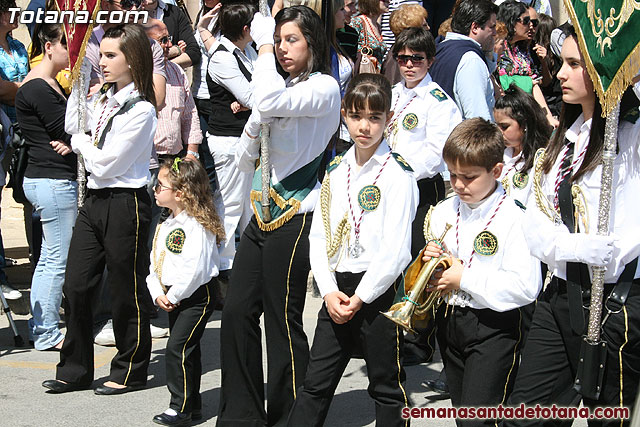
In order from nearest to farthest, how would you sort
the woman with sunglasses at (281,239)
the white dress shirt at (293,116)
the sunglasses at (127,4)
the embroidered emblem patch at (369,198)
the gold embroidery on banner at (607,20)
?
the gold embroidery on banner at (607,20)
the embroidered emblem patch at (369,198)
the white dress shirt at (293,116)
the woman with sunglasses at (281,239)
the sunglasses at (127,4)

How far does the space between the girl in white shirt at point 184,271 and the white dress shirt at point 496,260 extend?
1.66 m

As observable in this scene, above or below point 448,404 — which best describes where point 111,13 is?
above

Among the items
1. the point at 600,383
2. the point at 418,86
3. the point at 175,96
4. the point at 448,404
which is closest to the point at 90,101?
the point at 175,96

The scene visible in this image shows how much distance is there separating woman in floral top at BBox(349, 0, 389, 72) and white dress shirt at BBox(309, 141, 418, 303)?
13.4ft

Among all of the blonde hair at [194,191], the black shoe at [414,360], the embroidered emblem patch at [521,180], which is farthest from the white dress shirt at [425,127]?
the blonde hair at [194,191]

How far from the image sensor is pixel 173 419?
16.7ft

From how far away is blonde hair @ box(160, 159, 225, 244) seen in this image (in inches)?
214

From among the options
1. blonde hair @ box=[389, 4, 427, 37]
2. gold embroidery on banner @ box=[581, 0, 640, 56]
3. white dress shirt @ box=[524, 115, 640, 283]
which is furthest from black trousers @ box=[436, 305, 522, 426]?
blonde hair @ box=[389, 4, 427, 37]

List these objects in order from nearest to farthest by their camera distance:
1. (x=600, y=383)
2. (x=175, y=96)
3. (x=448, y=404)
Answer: (x=600, y=383) → (x=448, y=404) → (x=175, y=96)

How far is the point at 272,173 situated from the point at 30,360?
8.54 ft

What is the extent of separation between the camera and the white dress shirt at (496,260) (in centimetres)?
399

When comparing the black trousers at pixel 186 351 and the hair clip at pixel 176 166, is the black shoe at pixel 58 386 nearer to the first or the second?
the black trousers at pixel 186 351

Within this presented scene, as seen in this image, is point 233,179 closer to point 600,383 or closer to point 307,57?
point 307,57

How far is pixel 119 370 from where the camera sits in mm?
5688
